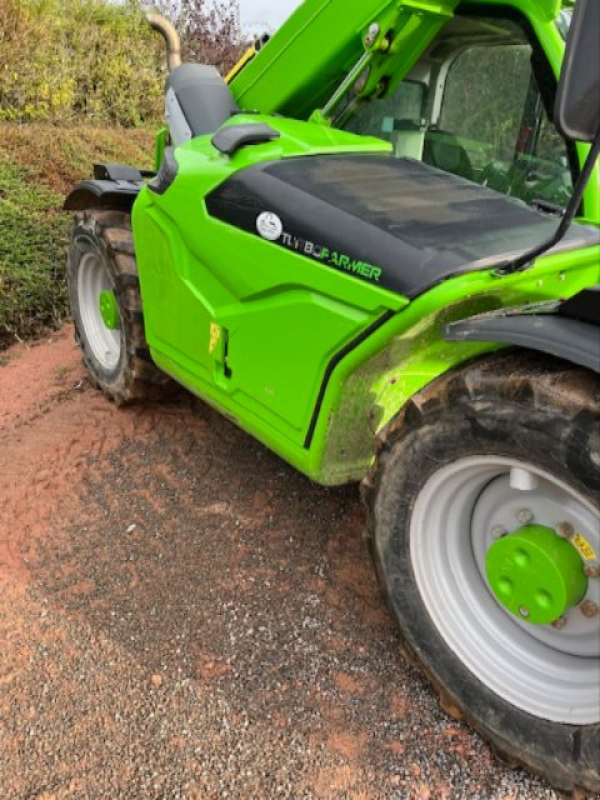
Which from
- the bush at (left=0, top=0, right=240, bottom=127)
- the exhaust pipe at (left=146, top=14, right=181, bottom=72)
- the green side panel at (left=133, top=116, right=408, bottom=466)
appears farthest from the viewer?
the bush at (left=0, top=0, right=240, bottom=127)

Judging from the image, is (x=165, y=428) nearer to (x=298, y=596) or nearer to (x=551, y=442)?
(x=298, y=596)

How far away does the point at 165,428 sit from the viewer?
359cm

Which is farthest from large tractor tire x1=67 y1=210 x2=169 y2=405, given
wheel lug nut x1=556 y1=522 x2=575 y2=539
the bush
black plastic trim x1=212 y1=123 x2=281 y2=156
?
the bush

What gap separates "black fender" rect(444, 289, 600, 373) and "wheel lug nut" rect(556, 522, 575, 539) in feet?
1.50

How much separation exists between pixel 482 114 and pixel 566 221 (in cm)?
132

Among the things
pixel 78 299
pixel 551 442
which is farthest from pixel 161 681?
pixel 78 299

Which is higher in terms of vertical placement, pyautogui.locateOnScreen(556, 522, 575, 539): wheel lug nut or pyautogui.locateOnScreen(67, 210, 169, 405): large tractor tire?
pyautogui.locateOnScreen(556, 522, 575, 539): wheel lug nut

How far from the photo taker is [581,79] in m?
1.34

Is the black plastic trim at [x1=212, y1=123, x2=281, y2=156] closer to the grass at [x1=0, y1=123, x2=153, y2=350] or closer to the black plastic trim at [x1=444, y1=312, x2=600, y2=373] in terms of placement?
the black plastic trim at [x1=444, y1=312, x2=600, y2=373]

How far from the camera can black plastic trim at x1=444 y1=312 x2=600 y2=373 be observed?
1.58 m

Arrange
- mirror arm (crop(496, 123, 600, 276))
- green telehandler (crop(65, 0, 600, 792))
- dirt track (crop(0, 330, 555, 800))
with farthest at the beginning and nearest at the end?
dirt track (crop(0, 330, 555, 800))
green telehandler (crop(65, 0, 600, 792))
mirror arm (crop(496, 123, 600, 276))

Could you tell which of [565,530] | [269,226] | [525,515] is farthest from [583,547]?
[269,226]

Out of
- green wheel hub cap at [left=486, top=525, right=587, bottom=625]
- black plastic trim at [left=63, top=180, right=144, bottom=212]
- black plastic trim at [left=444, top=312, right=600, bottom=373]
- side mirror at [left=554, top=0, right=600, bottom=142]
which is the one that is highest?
side mirror at [left=554, top=0, right=600, bottom=142]

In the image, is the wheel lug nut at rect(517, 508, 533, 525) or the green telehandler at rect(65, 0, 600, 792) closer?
the green telehandler at rect(65, 0, 600, 792)
